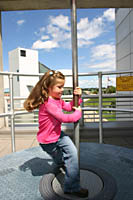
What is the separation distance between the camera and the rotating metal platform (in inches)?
43.5

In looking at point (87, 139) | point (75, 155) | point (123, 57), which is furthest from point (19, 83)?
point (75, 155)

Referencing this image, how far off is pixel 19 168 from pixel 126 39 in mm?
8589

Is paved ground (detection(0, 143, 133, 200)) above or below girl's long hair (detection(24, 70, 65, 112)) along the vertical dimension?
below

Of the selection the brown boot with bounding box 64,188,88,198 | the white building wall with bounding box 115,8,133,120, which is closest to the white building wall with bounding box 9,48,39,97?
the white building wall with bounding box 115,8,133,120

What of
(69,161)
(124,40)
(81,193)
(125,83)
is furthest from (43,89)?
(124,40)

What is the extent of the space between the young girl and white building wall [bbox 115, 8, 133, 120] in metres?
6.45

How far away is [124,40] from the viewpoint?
826 cm

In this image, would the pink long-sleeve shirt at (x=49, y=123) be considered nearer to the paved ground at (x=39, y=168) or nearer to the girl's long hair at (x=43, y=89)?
the girl's long hair at (x=43, y=89)

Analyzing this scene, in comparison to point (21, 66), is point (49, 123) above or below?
below

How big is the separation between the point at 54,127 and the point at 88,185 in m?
0.60

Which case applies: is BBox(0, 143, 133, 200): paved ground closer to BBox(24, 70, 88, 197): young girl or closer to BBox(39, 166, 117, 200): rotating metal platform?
A: BBox(39, 166, 117, 200): rotating metal platform

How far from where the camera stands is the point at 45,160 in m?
1.81

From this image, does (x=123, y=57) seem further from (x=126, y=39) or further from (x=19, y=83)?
(x=19, y=83)

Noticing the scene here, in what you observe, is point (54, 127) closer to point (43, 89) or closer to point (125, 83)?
point (43, 89)
